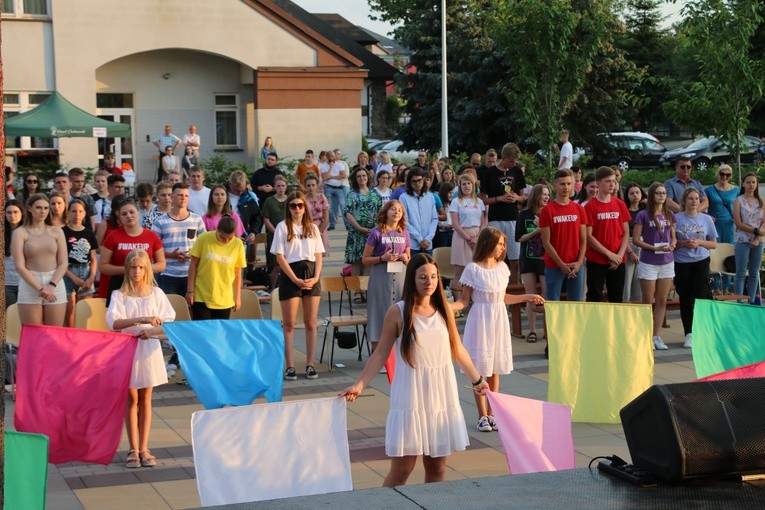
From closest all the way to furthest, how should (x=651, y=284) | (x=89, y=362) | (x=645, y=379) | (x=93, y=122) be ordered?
(x=89, y=362) < (x=645, y=379) < (x=651, y=284) < (x=93, y=122)

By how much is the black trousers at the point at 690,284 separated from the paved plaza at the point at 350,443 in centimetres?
69

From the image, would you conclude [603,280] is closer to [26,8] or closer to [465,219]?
[465,219]

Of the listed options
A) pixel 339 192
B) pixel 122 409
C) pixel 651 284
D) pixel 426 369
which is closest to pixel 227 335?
pixel 122 409

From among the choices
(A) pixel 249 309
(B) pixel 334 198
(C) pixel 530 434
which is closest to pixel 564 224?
(A) pixel 249 309

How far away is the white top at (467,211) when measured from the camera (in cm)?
1481

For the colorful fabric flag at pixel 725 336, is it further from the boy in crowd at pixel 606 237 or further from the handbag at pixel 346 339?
the handbag at pixel 346 339

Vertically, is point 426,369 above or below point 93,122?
below

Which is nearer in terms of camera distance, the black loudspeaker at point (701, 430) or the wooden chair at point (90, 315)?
the black loudspeaker at point (701, 430)


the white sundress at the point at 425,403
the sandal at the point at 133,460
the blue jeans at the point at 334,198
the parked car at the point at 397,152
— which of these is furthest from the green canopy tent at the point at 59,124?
the parked car at the point at 397,152

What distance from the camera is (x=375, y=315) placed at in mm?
12016

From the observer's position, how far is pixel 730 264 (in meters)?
15.2

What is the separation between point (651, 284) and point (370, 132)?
4819cm

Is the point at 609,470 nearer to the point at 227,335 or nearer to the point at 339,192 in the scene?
the point at 227,335

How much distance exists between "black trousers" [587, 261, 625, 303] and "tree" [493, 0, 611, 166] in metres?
11.4
